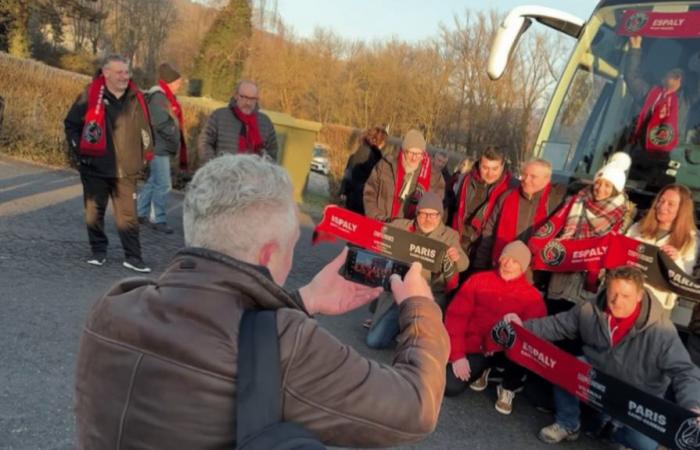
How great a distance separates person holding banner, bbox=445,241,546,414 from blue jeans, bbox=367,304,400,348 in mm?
565

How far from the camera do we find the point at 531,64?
12695 millimetres

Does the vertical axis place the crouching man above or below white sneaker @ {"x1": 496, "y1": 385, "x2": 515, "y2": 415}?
above

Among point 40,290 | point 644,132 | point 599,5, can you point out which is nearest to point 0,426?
point 40,290

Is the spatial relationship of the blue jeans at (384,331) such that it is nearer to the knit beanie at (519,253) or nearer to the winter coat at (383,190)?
the winter coat at (383,190)

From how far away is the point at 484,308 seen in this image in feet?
15.5

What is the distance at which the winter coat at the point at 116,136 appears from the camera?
559 centimetres

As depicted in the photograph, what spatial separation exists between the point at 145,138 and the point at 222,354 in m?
5.00

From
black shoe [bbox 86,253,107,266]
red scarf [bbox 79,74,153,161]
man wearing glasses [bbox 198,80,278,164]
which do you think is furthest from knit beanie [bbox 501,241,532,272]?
black shoe [bbox 86,253,107,266]

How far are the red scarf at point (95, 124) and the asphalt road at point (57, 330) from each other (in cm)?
118

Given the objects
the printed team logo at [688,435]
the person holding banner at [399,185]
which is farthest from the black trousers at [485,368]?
the person holding banner at [399,185]

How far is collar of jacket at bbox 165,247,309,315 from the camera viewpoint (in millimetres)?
1384

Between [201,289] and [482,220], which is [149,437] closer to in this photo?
[201,289]

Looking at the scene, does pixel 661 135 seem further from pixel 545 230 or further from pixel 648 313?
pixel 648 313

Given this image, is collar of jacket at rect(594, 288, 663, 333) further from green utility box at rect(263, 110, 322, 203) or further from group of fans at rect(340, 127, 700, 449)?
green utility box at rect(263, 110, 322, 203)
